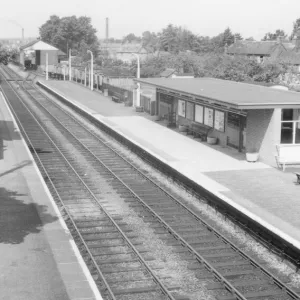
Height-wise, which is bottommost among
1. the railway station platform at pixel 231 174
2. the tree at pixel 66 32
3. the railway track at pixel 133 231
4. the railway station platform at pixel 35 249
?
the railway track at pixel 133 231

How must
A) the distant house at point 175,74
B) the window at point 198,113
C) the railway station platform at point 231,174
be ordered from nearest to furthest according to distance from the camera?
the railway station platform at point 231,174
the window at point 198,113
the distant house at point 175,74

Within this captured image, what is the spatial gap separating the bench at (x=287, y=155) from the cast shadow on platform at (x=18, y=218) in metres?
9.80

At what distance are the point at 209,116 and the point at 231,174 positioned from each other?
825 centimetres

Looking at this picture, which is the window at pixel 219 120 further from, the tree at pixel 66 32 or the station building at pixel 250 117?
the tree at pixel 66 32

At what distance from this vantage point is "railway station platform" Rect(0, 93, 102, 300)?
10.9 metres

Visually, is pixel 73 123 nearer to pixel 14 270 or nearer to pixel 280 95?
pixel 280 95

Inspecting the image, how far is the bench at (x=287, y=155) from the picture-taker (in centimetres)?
2238

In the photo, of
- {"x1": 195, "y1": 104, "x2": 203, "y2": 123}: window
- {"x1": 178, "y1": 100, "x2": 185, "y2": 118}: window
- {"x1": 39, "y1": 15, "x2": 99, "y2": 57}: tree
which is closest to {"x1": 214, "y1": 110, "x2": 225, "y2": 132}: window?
{"x1": 195, "y1": 104, "x2": 203, "y2": 123}: window

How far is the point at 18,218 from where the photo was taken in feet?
51.9

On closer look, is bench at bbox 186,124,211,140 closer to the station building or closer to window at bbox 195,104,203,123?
the station building

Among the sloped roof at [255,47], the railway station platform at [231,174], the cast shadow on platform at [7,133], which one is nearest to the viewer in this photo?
the railway station platform at [231,174]

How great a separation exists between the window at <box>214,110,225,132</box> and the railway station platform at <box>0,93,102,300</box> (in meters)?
10.1

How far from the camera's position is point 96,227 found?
15672 mm

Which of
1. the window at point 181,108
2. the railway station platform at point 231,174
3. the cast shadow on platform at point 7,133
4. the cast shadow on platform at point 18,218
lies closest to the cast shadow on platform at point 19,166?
the cast shadow on platform at point 7,133
